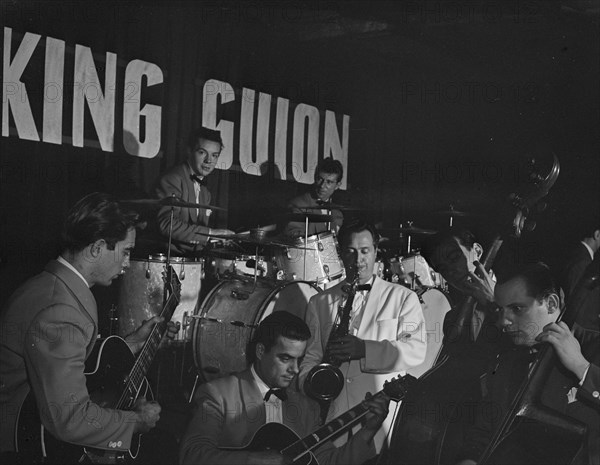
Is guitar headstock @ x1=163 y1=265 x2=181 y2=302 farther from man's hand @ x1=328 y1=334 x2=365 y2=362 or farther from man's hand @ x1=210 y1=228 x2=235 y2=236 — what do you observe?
man's hand @ x1=328 y1=334 x2=365 y2=362

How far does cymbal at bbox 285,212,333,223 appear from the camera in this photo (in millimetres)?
3684

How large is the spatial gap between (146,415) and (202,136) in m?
1.33

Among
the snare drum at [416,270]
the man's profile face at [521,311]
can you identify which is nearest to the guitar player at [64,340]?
the snare drum at [416,270]

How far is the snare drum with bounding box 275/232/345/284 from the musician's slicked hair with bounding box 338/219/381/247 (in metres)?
0.05

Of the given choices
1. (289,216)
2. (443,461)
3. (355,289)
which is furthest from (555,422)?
(289,216)

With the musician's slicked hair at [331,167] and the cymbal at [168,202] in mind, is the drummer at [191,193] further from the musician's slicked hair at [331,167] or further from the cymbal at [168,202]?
the musician's slicked hair at [331,167]

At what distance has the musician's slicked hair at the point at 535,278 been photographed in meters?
3.95

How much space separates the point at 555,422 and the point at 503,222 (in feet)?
3.45

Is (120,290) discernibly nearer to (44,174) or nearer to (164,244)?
(164,244)

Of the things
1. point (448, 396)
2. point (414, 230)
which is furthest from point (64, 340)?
point (448, 396)

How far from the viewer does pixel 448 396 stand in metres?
3.92

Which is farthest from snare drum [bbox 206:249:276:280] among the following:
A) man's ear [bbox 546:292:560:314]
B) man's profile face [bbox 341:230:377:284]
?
man's ear [bbox 546:292:560:314]

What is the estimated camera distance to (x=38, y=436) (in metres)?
3.31

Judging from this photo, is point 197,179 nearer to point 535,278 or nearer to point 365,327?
point 365,327
